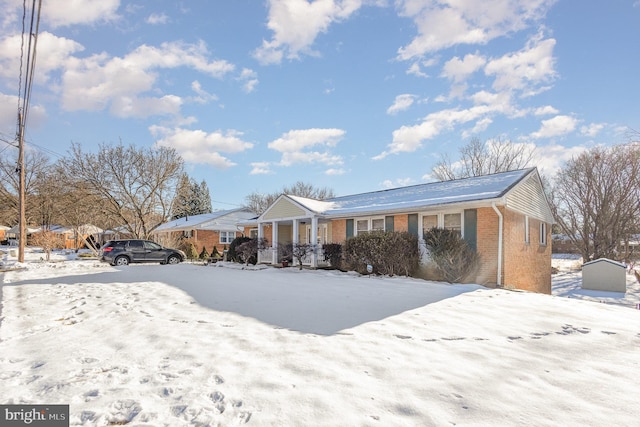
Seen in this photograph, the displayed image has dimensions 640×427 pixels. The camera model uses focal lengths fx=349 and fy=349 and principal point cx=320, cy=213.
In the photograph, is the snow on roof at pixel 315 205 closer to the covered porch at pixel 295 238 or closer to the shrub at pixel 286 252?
the covered porch at pixel 295 238

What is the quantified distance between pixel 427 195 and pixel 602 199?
74.6ft

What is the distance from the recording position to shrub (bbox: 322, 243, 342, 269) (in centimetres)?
1600

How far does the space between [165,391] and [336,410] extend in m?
1.47

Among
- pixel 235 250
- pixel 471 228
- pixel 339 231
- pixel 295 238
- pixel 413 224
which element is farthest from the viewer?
pixel 235 250

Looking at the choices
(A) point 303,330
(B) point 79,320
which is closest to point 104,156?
(B) point 79,320

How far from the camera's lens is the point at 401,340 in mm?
4516

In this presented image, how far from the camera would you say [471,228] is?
12.4 metres

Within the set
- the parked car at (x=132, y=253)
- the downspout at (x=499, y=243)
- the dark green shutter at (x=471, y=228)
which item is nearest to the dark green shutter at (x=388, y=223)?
the dark green shutter at (x=471, y=228)

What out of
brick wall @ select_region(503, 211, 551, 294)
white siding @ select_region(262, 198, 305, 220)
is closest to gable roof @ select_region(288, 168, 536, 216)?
white siding @ select_region(262, 198, 305, 220)

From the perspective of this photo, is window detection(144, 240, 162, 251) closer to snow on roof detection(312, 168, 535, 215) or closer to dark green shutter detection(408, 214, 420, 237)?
snow on roof detection(312, 168, 535, 215)

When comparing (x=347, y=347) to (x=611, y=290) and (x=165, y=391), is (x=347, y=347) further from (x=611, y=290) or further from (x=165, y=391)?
(x=611, y=290)

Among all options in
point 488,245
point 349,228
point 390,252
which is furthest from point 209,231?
point 488,245

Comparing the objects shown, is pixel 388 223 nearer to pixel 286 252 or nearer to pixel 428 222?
pixel 428 222

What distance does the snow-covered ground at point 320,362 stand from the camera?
8.77ft
